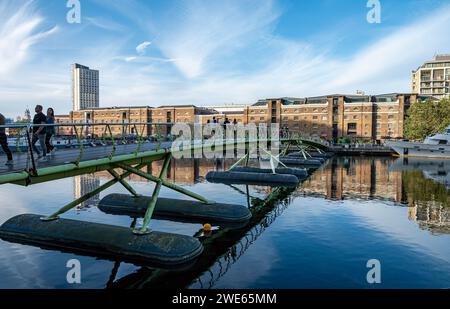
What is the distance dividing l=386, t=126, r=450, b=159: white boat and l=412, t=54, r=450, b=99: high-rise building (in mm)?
103116

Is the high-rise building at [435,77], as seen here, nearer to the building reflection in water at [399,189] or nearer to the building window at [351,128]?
the building window at [351,128]

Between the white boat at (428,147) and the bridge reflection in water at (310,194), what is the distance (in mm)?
22786

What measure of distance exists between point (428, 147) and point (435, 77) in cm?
11039

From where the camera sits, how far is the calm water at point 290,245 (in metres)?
13.0

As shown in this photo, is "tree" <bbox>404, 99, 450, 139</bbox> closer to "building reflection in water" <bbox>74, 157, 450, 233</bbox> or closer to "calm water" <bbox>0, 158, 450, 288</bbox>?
"building reflection in water" <bbox>74, 157, 450, 233</bbox>

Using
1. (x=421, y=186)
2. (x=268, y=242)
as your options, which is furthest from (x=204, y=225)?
(x=421, y=186)

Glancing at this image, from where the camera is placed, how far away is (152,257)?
14016mm

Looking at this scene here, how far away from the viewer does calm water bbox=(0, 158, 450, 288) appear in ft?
42.8

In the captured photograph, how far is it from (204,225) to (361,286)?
919 centimetres

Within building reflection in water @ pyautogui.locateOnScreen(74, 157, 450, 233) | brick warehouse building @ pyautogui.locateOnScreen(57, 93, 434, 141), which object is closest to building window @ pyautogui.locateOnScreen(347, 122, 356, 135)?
brick warehouse building @ pyautogui.locateOnScreen(57, 93, 434, 141)

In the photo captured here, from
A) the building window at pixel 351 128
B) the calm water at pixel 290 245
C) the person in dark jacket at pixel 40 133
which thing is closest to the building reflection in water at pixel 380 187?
the calm water at pixel 290 245

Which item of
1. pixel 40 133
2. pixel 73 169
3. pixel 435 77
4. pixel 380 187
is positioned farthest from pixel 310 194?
pixel 435 77

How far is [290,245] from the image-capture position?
1703 centimetres
